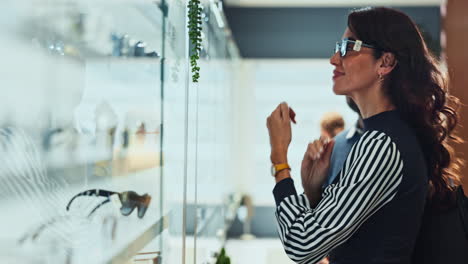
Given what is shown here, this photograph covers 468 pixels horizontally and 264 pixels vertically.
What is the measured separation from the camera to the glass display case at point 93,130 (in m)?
0.64

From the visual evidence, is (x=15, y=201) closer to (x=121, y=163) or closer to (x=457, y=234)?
(x=121, y=163)

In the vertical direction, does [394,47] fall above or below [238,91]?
below

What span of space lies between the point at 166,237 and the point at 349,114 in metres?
5.14

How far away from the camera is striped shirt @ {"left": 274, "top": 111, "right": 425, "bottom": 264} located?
1.06 meters

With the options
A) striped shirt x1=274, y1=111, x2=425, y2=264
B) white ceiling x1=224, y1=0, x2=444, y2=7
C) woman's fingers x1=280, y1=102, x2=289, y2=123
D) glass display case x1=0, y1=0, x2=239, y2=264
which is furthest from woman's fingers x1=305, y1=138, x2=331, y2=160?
white ceiling x1=224, y1=0, x2=444, y2=7

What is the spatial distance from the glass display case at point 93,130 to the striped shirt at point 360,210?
44 cm

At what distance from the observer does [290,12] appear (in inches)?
253

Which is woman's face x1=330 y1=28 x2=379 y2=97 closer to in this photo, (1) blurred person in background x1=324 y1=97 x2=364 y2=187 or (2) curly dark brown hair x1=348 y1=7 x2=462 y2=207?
(2) curly dark brown hair x1=348 y1=7 x2=462 y2=207

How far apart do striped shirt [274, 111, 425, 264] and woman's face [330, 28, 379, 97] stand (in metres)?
0.16

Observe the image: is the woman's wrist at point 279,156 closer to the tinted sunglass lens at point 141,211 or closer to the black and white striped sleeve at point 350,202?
the black and white striped sleeve at point 350,202

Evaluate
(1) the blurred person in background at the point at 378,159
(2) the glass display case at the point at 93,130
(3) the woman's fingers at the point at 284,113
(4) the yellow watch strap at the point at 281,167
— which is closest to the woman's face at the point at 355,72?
(1) the blurred person in background at the point at 378,159

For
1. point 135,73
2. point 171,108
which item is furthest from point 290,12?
point 135,73

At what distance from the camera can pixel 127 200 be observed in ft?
4.05

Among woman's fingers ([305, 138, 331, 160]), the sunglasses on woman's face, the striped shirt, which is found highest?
the sunglasses on woman's face
